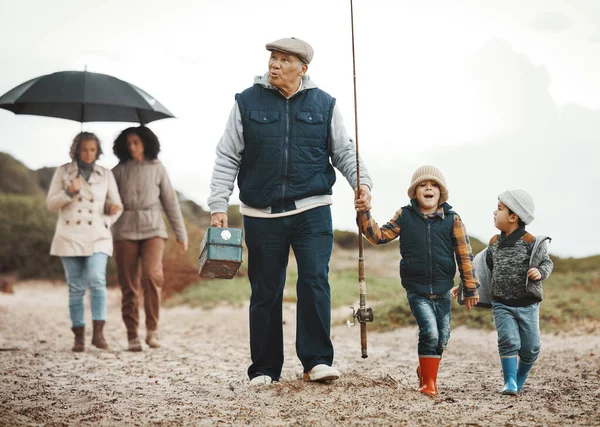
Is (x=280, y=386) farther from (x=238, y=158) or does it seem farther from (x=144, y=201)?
(x=144, y=201)

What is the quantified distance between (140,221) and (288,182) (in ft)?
11.4

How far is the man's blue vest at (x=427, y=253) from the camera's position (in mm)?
5465

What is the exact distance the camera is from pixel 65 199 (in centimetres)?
841

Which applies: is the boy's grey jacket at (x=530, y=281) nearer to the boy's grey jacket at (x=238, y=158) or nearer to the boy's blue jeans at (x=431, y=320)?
the boy's blue jeans at (x=431, y=320)

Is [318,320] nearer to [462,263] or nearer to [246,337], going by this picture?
[462,263]

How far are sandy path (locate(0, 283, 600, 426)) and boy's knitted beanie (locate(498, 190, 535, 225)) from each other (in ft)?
4.00

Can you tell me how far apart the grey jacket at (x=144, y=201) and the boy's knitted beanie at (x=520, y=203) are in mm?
3905

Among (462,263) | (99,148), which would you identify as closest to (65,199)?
(99,148)

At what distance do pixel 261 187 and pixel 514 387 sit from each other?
220cm

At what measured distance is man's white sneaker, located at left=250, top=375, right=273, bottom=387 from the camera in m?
5.73

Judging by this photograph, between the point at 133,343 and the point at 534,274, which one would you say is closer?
the point at 534,274

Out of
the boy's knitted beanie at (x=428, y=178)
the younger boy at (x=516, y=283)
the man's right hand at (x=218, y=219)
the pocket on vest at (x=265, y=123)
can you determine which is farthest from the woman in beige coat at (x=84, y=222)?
the younger boy at (x=516, y=283)

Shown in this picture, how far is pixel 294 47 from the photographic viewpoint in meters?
5.55

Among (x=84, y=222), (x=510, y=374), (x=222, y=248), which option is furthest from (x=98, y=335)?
(x=510, y=374)
